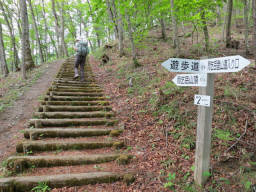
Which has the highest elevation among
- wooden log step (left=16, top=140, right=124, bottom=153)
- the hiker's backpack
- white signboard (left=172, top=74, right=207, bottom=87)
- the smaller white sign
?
the hiker's backpack

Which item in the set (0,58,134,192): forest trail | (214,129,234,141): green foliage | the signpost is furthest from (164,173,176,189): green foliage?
(214,129,234,141): green foliage

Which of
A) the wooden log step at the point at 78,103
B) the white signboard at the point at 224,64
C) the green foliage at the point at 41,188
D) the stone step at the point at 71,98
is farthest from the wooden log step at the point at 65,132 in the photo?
the white signboard at the point at 224,64

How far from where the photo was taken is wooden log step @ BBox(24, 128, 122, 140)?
4.01 metres

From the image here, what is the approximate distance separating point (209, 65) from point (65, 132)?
375cm

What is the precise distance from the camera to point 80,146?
3.87 meters

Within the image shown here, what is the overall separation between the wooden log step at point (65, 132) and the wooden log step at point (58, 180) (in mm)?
1335


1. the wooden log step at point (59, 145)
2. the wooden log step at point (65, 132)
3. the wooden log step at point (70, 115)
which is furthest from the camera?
the wooden log step at point (70, 115)

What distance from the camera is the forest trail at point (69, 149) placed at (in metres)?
2.96

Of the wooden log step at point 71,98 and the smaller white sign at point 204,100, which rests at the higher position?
the smaller white sign at point 204,100

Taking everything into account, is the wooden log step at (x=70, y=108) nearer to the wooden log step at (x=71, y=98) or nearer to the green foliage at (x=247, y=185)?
the wooden log step at (x=71, y=98)

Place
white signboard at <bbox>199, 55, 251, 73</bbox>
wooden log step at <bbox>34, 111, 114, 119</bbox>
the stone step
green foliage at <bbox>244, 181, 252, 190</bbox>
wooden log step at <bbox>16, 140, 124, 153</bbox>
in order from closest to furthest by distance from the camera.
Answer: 1. white signboard at <bbox>199, 55, 251, 73</bbox>
2. green foliage at <bbox>244, 181, 252, 190</bbox>
3. wooden log step at <bbox>16, 140, 124, 153</bbox>
4. wooden log step at <bbox>34, 111, 114, 119</bbox>
5. the stone step

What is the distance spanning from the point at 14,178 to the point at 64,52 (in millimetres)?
22407

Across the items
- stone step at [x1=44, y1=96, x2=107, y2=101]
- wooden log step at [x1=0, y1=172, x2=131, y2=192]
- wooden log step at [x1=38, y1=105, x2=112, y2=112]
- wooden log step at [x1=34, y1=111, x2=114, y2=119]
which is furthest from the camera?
stone step at [x1=44, y1=96, x2=107, y2=101]

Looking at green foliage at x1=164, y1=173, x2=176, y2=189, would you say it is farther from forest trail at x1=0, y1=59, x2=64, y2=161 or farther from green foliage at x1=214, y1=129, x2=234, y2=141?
forest trail at x1=0, y1=59, x2=64, y2=161
